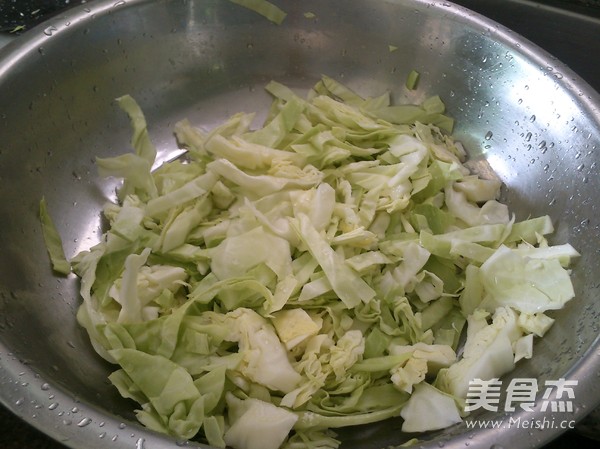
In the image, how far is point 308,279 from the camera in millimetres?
1315

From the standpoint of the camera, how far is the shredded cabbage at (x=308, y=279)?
3.77 feet

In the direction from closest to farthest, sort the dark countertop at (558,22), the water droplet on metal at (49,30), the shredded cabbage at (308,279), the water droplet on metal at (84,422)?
the water droplet on metal at (84,422)
the shredded cabbage at (308,279)
the water droplet on metal at (49,30)
the dark countertop at (558,22)

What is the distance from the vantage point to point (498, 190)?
62.2 inches

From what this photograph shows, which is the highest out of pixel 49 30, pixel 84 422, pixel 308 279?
pixel 49 30

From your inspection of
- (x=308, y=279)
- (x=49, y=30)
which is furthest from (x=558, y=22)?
(x=49, y=30)

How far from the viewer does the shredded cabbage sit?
115cm

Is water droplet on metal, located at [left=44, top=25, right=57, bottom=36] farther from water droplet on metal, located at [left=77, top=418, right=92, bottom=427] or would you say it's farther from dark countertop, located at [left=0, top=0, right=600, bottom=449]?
water droplet on metal, located at [left=77, top=418, right=92, bottom=427]

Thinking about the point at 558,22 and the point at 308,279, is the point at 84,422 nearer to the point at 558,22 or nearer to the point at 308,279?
the point at 308,279

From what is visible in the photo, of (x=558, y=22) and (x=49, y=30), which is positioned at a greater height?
(x=49, y=30)

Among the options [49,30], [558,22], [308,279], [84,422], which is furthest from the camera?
[558,22]

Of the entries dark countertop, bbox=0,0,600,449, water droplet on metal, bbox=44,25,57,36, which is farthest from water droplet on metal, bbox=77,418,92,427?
dark countertop, bbox=0,0,600,449

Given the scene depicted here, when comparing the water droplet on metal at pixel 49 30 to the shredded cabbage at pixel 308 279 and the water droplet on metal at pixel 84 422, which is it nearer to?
the shredded cabbage at pixel 308 279

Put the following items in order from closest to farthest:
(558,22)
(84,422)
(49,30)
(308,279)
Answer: (84,422) < (308,279) < (49,30) < (558,22)

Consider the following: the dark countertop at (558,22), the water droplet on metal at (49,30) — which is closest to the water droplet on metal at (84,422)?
the water droplet on metal at (49,30)
